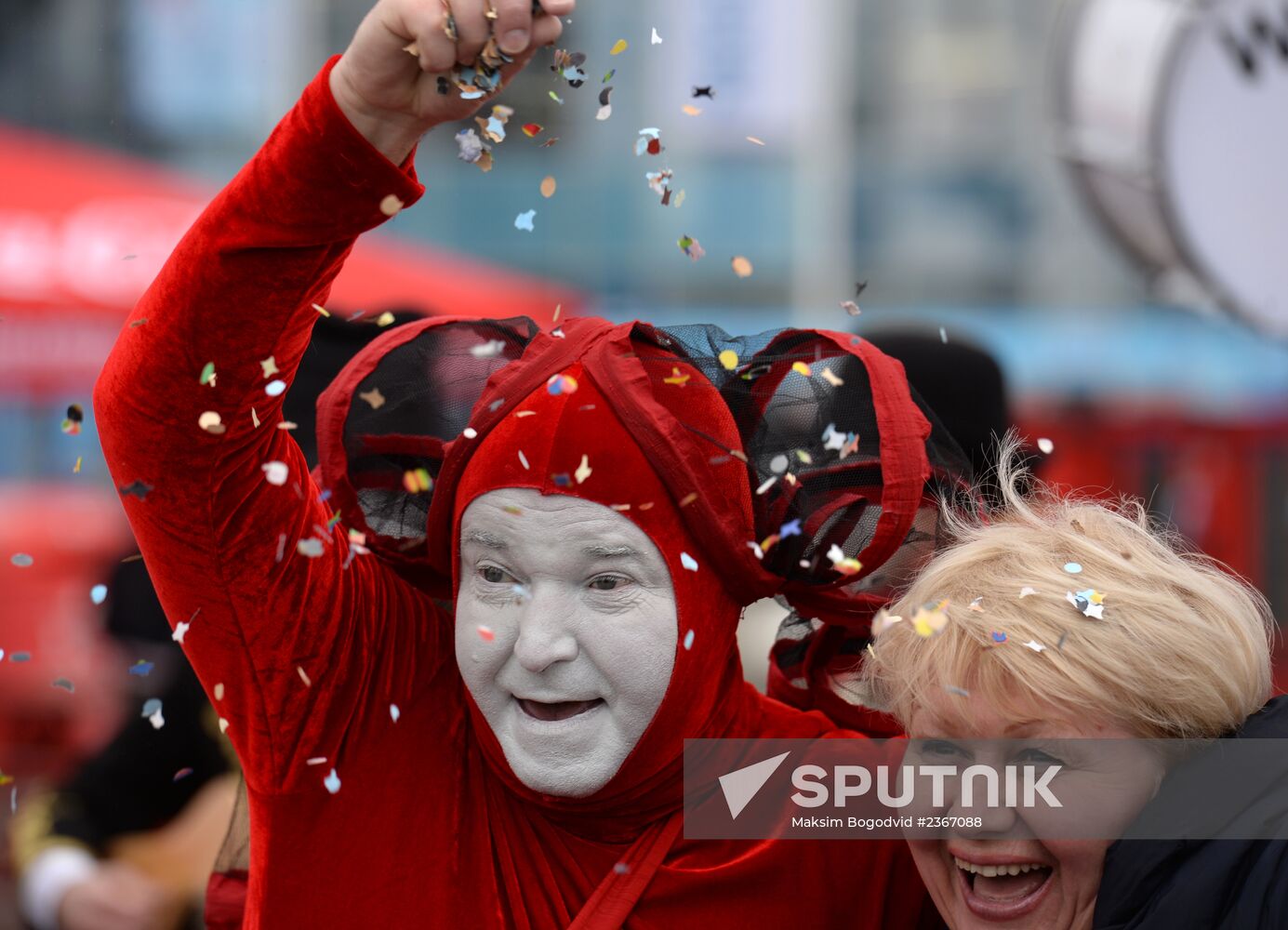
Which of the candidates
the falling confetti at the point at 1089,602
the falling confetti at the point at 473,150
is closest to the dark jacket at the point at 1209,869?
the falling confetti at the point at 1089,602

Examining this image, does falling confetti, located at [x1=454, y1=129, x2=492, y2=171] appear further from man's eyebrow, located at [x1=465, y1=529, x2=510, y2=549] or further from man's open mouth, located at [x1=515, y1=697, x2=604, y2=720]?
man's open mouth, located at [x1=515, y1=697, x2=604, y2=720]

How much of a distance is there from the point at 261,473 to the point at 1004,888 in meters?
0.98

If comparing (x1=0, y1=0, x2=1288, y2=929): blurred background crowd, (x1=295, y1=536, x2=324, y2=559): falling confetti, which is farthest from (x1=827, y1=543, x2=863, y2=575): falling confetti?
(x1=0, y1=0, x2=1288, y2=929): blurred background crowd

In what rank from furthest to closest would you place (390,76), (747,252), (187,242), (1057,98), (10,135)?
(747,252) → (10,135) → (1057,98) → (187,242) → (390,76)

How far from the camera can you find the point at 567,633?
192cm

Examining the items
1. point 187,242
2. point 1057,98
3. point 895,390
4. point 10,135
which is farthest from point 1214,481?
point 187,242

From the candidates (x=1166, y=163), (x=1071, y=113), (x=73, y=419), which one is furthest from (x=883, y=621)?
(x=1071, y=113)

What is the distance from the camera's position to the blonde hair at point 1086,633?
5.90ft

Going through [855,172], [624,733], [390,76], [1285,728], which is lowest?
[855,172]

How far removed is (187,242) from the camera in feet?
5.73

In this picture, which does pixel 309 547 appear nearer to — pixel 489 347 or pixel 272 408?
pixel 272 408

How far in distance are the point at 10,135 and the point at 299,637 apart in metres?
5.05

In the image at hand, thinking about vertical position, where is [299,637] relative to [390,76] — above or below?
below

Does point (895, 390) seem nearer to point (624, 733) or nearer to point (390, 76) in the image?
point (624, 733)
